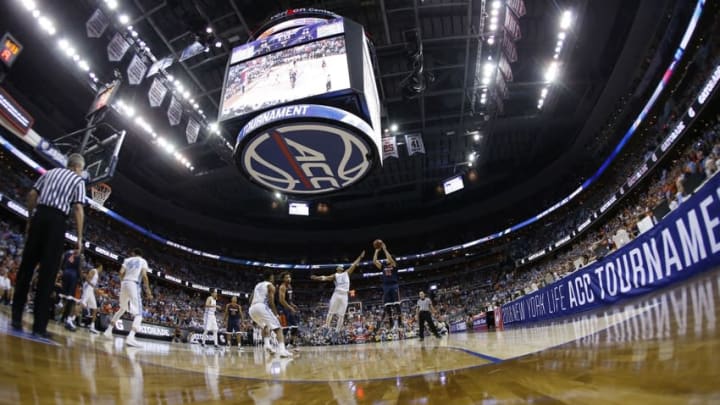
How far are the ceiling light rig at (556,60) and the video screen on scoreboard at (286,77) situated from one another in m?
8.35

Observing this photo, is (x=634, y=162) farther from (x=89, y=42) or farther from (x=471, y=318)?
(x=89, y=42)

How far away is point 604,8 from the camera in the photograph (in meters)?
11.4

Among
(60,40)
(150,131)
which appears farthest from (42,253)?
(150,131)

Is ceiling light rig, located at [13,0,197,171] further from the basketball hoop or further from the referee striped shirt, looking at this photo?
the referee striped shirt

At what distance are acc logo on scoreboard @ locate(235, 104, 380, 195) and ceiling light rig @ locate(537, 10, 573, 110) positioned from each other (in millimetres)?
8629

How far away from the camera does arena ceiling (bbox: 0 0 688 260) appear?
468 inches

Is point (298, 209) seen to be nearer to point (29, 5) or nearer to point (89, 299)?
point (89, 299)

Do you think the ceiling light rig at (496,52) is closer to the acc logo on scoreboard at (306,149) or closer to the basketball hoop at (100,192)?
the acc logo on scoreboard at (306,149)

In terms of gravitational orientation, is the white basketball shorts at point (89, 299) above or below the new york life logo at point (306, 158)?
below

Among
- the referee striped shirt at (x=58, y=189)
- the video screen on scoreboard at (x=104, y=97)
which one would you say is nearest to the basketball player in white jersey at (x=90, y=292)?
the video screen on scoreboard at (x=104, y=97)

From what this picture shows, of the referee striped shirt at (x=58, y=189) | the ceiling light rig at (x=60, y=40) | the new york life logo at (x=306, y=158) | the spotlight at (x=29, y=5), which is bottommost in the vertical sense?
the referee striped shirt at (x=58, y=189)

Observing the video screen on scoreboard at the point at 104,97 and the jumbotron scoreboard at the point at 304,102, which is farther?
the video screen on scoreboard at the point at 104,97

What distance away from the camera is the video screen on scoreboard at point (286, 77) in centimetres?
691

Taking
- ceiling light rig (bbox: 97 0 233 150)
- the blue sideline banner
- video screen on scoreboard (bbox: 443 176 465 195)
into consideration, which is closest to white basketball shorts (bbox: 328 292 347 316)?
the blue sideline banner
